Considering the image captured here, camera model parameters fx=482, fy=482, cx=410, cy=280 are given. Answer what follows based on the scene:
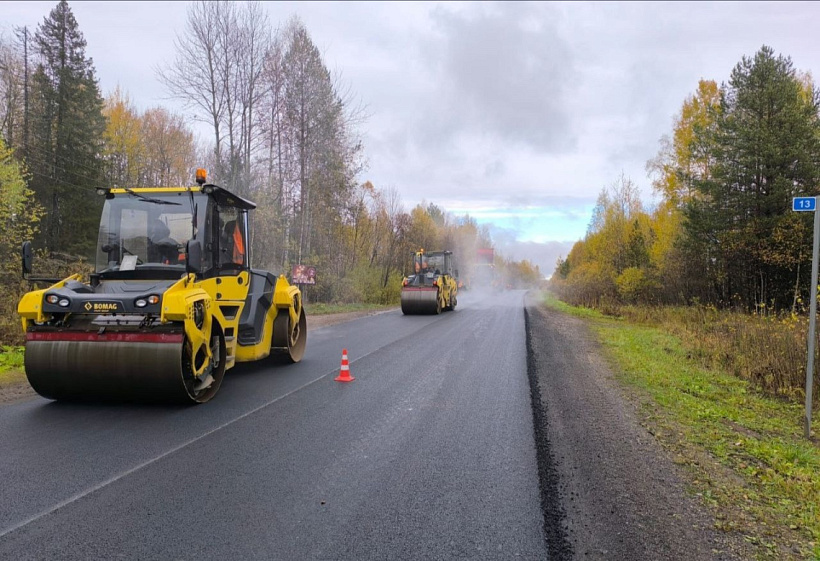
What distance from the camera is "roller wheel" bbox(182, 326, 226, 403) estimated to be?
5414mm

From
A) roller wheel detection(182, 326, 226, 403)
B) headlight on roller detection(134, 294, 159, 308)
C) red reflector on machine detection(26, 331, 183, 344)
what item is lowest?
roller wheel detection(182, 326, 226, 403)

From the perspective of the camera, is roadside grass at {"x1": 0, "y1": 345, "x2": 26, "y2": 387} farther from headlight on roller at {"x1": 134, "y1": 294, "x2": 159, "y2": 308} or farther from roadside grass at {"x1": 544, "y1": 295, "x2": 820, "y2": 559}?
roadside grass at {"x1": 544, "y1": 295, "x2": 820, "y2": 559}

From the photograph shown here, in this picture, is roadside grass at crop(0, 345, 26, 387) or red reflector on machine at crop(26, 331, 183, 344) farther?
roadside grass at crop(0, 345, 26, 387)

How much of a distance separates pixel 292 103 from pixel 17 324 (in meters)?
16.1

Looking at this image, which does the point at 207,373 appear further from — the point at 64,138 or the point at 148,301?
the point at 64,138

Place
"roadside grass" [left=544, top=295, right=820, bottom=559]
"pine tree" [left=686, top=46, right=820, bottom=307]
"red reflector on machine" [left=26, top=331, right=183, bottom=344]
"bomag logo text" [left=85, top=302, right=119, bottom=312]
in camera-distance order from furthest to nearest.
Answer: "pine tree" [left=686, top=46, right=820, bottom=307] < "bomag logo text" [left=85, top=302, right=119, bottom=312] < "red reflector on machine" [left=26, top=331, right=183, bottom=344] < "roadside grass" [left=544, top=295, right=820, bottom=559]

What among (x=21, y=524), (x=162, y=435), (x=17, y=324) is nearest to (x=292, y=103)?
(x=17, y=324)

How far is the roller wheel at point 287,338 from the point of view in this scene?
8234 mm

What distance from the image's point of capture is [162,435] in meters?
4.63

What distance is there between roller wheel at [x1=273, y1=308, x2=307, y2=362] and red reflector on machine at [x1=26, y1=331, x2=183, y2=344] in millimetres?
3166

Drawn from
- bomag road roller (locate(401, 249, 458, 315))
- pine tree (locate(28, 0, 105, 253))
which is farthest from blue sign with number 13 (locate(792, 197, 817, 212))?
pine tree (locate(28, 0, 105, 253))

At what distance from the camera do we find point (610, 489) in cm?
368

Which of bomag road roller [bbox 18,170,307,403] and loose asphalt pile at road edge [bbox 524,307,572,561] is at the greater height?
bomag road roller [bbox 18,170,307,403]

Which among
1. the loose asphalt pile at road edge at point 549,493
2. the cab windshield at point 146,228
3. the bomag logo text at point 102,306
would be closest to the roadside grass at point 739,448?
the loose asphalt pile at road edge at point 549,493
